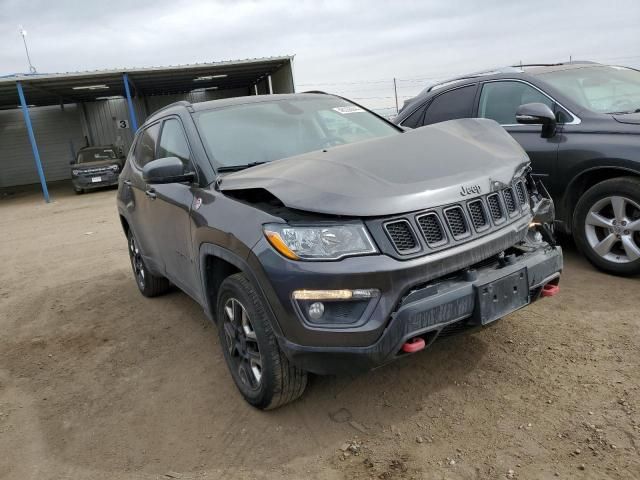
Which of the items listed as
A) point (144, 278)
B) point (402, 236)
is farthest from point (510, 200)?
point (144, 278)

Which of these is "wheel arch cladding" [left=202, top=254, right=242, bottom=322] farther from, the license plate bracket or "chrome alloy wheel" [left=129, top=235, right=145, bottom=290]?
"chrome alloy wheel" [left=129, top=235, right=145, bottom=290]

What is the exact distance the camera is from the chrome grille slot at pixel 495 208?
2.72m

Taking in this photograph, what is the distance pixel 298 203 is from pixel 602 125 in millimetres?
3076

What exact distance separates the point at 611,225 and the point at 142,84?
22.5m

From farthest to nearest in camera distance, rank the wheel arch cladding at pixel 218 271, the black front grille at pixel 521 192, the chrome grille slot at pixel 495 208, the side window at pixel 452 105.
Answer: the side window at pixel 452 105 < the black front grille at pixel 521 192 < the chrome grille slot at pixel 495 208 < the wheel arch cladding at pixel 218 271

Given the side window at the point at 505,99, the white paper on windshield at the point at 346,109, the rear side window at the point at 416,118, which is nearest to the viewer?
the white paper on windshield at the point at 346,109

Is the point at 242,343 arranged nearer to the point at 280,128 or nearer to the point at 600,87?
the point at 280,128

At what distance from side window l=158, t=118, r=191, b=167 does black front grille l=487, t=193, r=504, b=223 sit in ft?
6.21

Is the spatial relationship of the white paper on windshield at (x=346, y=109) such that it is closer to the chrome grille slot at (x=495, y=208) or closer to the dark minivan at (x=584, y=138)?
the dark minivan at (x=584, y=138)

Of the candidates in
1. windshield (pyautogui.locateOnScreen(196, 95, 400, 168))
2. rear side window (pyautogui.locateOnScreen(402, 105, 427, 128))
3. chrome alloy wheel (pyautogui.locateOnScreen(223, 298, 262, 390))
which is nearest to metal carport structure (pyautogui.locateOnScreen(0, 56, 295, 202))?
rear side window (pyautogui.locateOnScreen(402, 105, 427, 128))

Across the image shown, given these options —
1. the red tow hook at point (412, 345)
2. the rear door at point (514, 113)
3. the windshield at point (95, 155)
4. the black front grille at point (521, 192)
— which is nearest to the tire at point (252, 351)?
the red tow hook at point (412, 345)

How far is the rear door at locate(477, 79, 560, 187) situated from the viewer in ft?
15.1

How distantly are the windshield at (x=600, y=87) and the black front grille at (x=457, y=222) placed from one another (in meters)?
2.67

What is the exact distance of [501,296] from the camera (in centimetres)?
254
